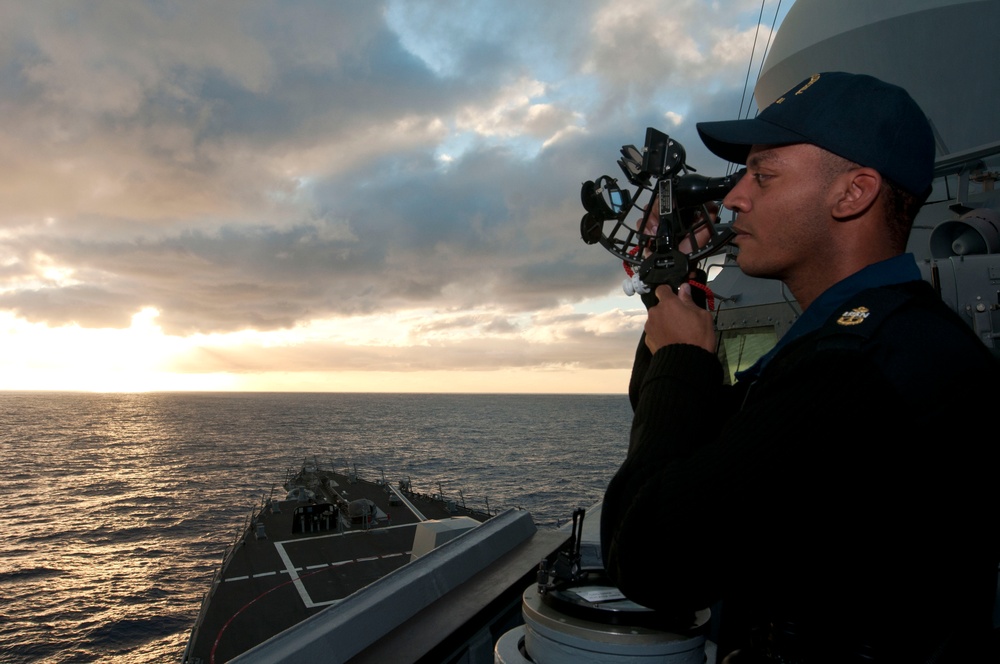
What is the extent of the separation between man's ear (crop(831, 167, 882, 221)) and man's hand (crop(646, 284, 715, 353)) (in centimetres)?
41

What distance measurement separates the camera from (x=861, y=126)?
1.54m

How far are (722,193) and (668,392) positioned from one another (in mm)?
1120

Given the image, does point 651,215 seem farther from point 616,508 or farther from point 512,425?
point 512,425

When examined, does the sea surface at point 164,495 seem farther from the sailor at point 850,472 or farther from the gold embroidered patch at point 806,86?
the gold embroidered patch at point 806,86

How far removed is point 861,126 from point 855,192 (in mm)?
154

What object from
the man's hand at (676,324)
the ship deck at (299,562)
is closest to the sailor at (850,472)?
the man's hand at (676,324)

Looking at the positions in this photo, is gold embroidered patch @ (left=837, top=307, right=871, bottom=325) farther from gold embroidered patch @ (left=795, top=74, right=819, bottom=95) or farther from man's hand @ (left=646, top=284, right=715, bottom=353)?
gold embroidered patch @ (left=795, top=74, right=819, bottom=95)

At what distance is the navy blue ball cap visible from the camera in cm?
153

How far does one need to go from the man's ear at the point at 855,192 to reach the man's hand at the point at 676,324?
41 centimetres

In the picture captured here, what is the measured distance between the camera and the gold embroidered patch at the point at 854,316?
4.34 ft

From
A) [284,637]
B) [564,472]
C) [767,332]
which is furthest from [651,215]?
[564,472]

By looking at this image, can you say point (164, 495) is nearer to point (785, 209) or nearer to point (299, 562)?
point (299, 562)

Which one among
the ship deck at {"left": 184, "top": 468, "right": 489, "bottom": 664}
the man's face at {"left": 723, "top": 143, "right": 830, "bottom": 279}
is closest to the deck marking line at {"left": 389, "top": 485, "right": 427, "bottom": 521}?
the ship deck at {"left": 184, "top": 468, "right": 489, "bottom": 664}

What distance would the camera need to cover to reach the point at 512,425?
155125 mm
